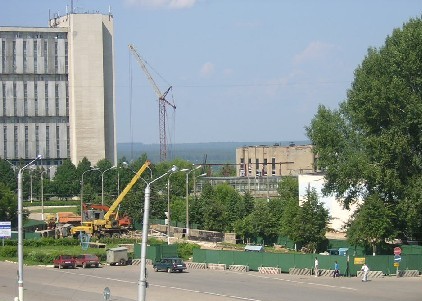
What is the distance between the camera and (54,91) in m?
185

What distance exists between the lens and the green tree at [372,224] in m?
71.2

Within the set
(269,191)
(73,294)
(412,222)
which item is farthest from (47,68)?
(73,294)

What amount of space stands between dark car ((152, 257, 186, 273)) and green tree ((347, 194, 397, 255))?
13.7 m

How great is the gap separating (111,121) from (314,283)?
136 metres

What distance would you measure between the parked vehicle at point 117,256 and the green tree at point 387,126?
17219 millimetres

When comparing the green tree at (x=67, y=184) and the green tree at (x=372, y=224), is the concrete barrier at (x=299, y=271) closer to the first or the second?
the green tree at (x=372, y=224)

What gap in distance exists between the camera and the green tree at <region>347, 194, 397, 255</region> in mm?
71188

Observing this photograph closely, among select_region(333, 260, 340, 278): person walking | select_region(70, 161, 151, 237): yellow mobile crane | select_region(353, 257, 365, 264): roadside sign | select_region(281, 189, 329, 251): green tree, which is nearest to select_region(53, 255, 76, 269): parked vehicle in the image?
select_region(281, 189, 329, 251): green tree

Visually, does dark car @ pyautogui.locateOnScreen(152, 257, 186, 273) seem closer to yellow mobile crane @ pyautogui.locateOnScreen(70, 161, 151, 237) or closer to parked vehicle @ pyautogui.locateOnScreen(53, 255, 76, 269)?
parked vehicle @ pyautogui.locateOnScreen(53, 255, 76, 269)

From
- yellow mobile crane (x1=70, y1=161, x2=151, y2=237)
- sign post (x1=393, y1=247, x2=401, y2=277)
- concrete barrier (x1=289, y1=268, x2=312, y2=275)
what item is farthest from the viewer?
yellow mobile crane (x1=70, y1=161, x2=151, y2=237)

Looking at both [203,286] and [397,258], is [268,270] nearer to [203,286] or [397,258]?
[397,258]

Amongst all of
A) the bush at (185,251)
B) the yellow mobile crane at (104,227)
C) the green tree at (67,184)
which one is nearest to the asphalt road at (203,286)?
the bush at (185,251)

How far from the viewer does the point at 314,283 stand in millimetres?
57594

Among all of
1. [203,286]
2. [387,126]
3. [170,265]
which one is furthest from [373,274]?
[387,126]
